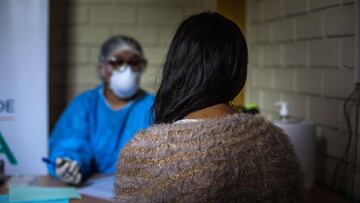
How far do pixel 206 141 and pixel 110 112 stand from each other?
113 cm

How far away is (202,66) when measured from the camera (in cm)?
92

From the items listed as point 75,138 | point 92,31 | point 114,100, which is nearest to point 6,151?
point 75,138

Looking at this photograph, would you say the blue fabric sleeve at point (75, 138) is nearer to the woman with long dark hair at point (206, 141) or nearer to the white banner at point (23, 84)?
the white banner at point (23, 84)

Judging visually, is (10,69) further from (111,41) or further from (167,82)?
(167,82)

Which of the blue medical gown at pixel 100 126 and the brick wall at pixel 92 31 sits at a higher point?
the brick wall at pixel 92 31

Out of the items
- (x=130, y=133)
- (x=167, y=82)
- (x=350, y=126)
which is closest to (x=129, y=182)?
(x=167, y=82)

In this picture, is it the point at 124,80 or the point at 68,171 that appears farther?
the point at 124,80

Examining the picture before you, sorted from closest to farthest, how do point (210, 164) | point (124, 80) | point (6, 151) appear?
point (210, 164)
point (6, 151)
point (124, 80)

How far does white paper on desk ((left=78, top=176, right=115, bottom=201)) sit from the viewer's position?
1.41 m

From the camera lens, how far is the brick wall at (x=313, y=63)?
1423mm

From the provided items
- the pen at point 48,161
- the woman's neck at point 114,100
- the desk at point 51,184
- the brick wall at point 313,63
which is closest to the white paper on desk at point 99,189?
the desk at point 51,184

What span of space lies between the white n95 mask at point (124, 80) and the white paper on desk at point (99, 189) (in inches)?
16.5

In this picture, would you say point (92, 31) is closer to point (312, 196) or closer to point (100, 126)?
point (100, 126)

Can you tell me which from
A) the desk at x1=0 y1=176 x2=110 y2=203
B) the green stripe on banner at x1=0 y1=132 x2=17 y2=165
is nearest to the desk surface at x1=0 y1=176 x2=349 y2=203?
the desk at x1=0 y1=176 x2=110 y2=203
